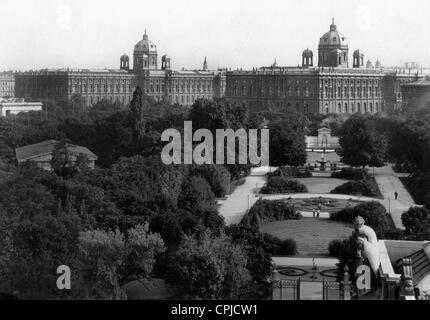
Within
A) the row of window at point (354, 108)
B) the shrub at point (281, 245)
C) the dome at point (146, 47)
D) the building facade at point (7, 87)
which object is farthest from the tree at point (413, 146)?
the building facade at point (7, 87)

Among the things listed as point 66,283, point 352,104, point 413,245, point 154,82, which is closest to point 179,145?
point 66,283

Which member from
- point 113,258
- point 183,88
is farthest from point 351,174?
point 183,88

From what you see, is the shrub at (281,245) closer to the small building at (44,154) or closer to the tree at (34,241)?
the tree at (34,241)

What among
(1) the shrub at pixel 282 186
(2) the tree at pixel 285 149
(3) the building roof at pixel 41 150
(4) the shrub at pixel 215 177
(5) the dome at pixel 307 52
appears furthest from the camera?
(5) the dome at pixel 307 52

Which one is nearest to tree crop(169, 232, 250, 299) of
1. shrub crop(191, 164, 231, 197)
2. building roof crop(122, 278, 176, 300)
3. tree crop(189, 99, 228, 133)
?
building roof crop(122, 278, 176, 300)

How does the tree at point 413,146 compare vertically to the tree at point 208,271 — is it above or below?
above

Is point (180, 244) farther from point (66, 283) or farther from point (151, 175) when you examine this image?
point (151, 175)

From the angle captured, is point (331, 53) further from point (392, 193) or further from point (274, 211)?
point (274, 211)
